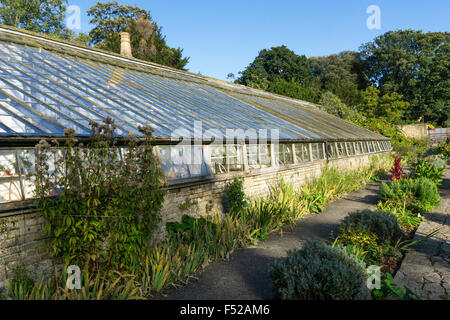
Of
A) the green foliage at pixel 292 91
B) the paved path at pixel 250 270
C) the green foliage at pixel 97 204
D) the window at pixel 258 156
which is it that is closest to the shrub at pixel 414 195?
the paved path at pixel 250 270

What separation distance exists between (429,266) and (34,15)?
41.4 metres

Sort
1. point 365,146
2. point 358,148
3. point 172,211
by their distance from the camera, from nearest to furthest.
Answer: point 172,211
point 358,148
point 365,146

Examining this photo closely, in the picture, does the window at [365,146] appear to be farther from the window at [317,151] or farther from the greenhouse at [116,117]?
the greenhouse at [116,117]

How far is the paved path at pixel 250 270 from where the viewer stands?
4.10 metres

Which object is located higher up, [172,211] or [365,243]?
[172,211]

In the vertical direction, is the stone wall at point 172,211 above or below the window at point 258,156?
below

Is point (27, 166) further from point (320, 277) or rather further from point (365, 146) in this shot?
point (365, 146)

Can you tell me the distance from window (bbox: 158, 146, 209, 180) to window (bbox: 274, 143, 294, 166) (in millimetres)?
3380

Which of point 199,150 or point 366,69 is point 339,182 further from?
point 366,69

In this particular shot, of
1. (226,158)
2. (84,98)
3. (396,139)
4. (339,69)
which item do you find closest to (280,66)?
(339,69)

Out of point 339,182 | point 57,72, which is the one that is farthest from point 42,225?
point 339,182

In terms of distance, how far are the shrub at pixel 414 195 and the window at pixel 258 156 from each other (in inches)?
153

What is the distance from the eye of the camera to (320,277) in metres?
3.60
